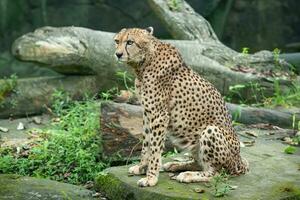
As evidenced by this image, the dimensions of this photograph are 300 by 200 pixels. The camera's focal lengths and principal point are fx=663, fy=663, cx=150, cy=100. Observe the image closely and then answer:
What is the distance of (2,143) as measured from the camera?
785 centimetres

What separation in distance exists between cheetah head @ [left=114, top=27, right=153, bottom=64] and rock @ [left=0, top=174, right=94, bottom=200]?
129 cm

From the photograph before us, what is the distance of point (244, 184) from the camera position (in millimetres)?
5625

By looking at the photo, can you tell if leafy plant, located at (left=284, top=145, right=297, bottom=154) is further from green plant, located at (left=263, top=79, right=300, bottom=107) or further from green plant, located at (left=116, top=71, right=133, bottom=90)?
green plant, located at (left=116, top=71, right=133, bottom=90)

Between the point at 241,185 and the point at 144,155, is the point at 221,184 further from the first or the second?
the point at 144,155

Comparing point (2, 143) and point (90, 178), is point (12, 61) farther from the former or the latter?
point (90, 178)

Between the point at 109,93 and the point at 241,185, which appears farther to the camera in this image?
the point at 109,93

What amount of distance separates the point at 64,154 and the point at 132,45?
223 cm

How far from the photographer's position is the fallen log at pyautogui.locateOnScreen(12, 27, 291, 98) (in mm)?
8797

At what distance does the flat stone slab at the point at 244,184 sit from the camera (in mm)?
5328

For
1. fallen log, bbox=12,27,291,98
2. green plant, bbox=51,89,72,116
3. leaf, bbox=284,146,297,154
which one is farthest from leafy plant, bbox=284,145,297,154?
green plant, bbox=51,89,72,116

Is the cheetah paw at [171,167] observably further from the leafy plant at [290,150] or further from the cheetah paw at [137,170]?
the leafy plant at [290,150]

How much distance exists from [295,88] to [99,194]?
163 inches

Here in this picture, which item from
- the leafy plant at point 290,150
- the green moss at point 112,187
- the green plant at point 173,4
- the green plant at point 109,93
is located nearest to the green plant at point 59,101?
the green plant at point 109,93

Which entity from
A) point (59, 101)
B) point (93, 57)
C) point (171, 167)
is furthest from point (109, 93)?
point (171, 167)
